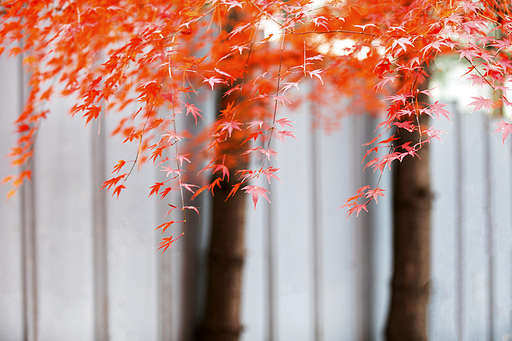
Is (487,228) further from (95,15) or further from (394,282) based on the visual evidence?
(95,15)

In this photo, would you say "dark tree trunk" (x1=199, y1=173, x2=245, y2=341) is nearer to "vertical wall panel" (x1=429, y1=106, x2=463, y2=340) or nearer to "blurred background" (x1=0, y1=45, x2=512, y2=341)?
"blurred background" (x1=0, y1=45, x2=512, y2=341)

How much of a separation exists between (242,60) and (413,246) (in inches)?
66.2

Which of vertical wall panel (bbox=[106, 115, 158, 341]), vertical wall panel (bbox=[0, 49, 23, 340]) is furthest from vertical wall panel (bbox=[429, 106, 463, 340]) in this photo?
vertical wall panel (bbox=[0, 49, 23, 340])

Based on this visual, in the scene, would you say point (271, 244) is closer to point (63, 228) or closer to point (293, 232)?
point (293, 232)

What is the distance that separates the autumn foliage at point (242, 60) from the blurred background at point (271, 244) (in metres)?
0.20

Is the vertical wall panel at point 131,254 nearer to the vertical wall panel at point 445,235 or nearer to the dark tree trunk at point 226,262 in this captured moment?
the dark tree trunk at point 226,262

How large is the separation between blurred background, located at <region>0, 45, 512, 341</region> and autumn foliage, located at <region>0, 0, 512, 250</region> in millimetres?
196

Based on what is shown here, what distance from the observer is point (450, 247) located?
2539 millimetres

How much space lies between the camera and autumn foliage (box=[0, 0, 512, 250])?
0.99 m

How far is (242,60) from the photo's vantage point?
1896 millimetres

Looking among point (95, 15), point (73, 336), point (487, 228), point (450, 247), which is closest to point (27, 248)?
point (73, 336)

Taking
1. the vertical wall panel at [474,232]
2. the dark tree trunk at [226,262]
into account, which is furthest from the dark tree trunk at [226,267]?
the vertical wall panel at [474,232]

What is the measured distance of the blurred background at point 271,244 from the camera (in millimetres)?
2121

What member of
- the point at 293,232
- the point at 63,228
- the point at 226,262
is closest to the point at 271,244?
the point at 293,232
